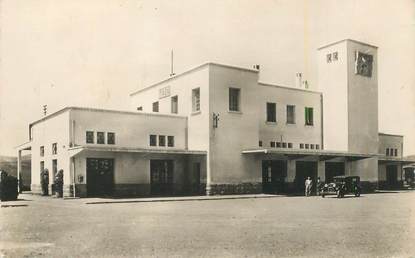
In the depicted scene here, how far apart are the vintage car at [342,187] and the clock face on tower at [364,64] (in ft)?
36.6

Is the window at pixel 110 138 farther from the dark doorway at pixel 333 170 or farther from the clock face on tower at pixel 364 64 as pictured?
the clock face on tower at pixel 364 64

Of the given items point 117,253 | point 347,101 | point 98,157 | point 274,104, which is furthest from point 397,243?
point 347,101

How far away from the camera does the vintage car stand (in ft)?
86.2

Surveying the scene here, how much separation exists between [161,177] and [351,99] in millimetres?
15587

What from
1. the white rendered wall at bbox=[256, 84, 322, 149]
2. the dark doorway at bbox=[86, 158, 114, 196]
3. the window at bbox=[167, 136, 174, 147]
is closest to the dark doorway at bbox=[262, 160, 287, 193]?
the white rendered wall at bbox=[256, 84, 322, 149]

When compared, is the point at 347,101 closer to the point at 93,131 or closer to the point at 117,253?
the point at 93,131

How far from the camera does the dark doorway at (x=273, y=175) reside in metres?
31.2

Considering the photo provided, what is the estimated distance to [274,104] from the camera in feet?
108

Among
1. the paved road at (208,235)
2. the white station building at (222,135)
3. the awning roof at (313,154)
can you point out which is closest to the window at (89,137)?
the white station building at (222,135)

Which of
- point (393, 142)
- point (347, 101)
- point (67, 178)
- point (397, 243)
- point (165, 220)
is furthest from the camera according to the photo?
point (393, 142)

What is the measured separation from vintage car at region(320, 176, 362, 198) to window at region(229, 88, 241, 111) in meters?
7.25

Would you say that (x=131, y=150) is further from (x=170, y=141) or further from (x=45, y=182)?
(x=45, y=182)

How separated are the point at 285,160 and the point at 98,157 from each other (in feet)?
41.5

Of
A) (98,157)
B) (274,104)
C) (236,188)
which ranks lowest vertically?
(236,188)
